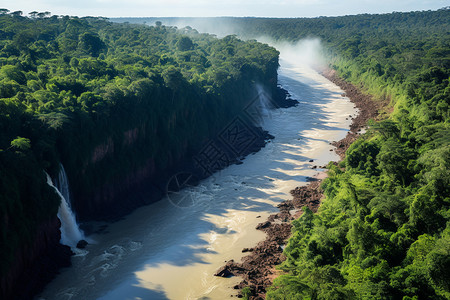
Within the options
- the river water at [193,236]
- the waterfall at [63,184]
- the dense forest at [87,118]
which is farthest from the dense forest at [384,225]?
the waterfall at [63,184]

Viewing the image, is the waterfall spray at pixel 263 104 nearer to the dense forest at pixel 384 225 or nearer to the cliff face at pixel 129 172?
the cliff face at pixel 129 172

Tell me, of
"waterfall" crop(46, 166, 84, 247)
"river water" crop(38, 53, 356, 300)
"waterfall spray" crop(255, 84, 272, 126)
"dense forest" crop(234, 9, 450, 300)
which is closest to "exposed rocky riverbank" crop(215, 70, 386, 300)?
"river water" crop(38, 53, 356, 300)

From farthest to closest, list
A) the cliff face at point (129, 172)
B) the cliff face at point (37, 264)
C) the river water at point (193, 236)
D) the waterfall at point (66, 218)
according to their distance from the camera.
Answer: the cliff face at point (129, 172) < the waterfall at point (66, 218) < the river water at point (193, 236) < the cliff face at point (37, 264)

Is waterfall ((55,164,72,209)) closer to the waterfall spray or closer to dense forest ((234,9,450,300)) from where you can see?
dense forest ((234,9,450,300))

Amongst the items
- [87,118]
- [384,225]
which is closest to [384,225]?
[384,225]

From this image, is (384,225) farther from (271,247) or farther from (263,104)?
(263,104)

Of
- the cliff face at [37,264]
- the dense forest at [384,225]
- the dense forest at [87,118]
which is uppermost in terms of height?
the dense forest at [87,118]

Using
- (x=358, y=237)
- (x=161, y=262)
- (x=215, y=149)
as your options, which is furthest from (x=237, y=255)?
(x=215, y=149)

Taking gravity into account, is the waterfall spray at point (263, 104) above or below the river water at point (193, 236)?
above
